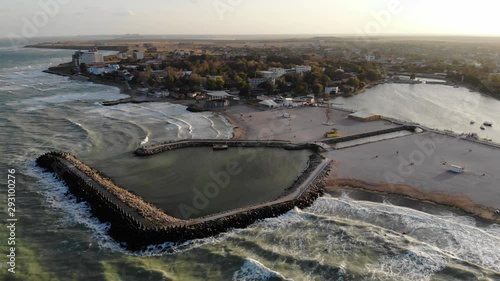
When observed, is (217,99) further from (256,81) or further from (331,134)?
(331,134)

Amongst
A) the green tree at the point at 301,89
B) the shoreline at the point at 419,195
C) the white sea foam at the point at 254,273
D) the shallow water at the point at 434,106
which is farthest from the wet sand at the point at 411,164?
the green tree at the point at 301,89

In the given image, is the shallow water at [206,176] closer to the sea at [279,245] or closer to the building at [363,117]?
the sea at [279,245]

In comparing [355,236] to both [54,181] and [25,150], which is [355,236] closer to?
[54,181]

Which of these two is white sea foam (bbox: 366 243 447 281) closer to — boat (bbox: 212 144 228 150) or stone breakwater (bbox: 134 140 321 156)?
stone breakwater (bbox: 134 140 321 156)

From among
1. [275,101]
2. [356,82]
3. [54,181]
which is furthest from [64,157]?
[356,82]

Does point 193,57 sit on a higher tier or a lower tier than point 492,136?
higher

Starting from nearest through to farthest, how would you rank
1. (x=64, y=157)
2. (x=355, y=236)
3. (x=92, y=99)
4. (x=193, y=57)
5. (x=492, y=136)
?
(x=355, y=236) < (x=64, y=157) < (x=492, y=136) < (x=92, y=99) < (x=193, y=57)
